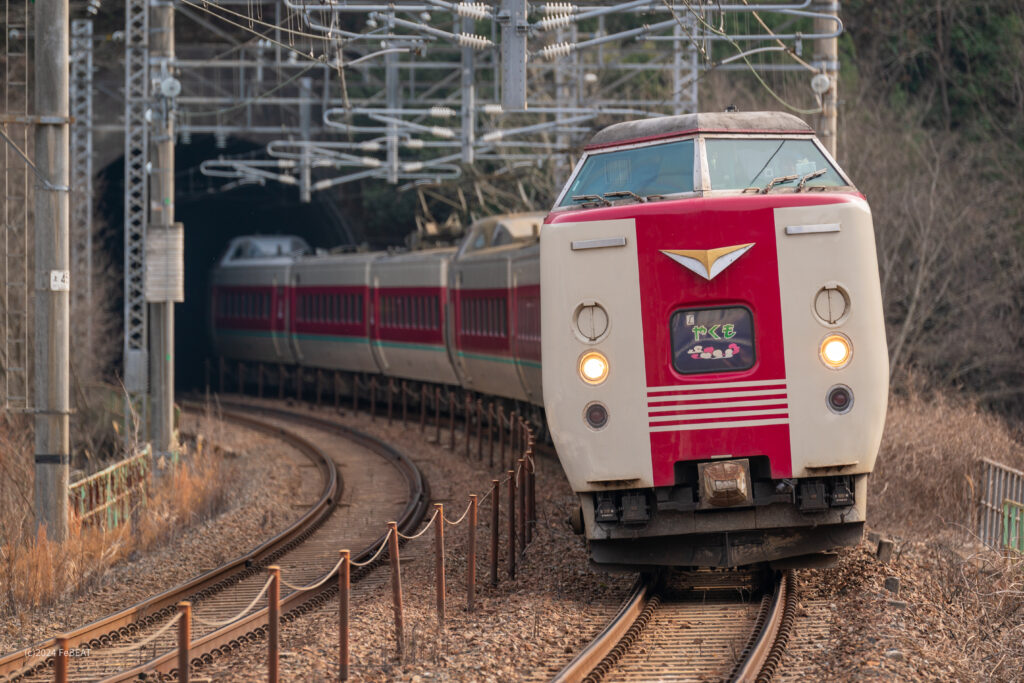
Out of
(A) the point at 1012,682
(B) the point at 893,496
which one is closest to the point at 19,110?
(B) the point at 893,496

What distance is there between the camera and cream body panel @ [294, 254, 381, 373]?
2852 centimetres

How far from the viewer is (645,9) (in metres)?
14.5

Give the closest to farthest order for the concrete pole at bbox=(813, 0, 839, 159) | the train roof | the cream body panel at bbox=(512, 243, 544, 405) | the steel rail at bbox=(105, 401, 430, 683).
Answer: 1. the steel rail at bbox=(105, 401, 430, 683)
2. the train roof
3. the concrete pole at bbox=(813, 0, 839, 159)
4. the cream body panel at bbox=(512, 243, 544, 405)

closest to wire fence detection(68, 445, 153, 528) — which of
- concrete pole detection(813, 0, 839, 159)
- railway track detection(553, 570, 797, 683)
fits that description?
railway track detection(553, 570, 797, 683)

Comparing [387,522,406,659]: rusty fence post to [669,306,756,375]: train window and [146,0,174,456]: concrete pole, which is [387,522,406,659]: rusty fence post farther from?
[146,0,174,456]: concrete pole

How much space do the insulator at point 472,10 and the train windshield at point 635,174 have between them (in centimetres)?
354

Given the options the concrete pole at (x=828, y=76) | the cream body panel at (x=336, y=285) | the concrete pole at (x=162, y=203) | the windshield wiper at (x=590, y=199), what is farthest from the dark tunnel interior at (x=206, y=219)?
the windshield wiper at (x=590, y=199)

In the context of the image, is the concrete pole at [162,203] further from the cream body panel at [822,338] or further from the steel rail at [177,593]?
the cream body panel at [822,338]

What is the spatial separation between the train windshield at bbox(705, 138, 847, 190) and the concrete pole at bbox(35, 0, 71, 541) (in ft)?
20.6

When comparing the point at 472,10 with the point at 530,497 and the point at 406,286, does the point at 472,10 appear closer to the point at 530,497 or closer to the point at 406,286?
the point at 530,497

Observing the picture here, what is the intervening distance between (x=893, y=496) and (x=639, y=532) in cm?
736

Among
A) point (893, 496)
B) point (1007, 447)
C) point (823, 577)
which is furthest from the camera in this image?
point (1007, 447)

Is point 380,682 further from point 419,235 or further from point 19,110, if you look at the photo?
point 419,235

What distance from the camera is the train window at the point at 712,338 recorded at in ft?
29.1
